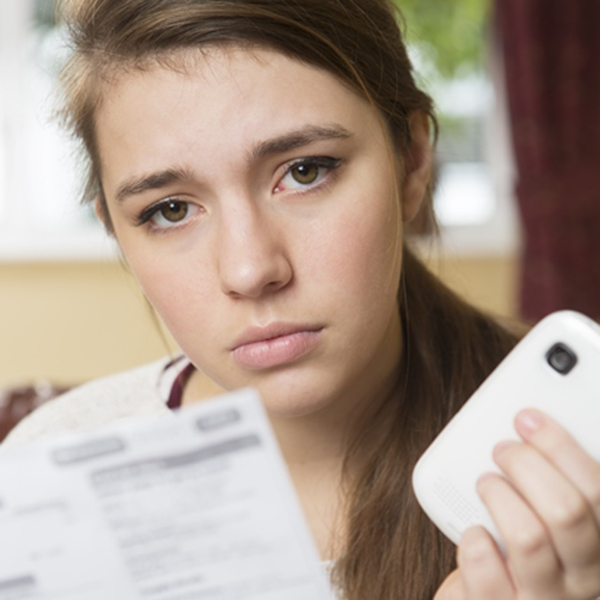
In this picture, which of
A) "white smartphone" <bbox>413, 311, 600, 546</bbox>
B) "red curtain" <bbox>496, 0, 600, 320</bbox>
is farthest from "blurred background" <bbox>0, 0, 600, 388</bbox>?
"white smartphone" <bbox>413, 311, 600, 546</bbox>

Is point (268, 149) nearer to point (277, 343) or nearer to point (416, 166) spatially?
point (277, 343)

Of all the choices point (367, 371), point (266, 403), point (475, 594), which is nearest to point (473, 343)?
point (367, 371)

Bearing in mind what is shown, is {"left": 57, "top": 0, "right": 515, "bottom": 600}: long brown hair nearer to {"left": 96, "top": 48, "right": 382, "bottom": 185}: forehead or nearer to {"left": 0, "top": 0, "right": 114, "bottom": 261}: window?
{"left": 96, "top": 48, "right": 382, "bottom": 185}: forehead

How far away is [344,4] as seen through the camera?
0.88m

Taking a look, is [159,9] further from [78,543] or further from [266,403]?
[78,543]

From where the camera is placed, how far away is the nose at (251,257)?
29.2 inches

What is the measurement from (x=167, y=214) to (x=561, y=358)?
366 mm

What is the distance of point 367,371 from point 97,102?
0.37m

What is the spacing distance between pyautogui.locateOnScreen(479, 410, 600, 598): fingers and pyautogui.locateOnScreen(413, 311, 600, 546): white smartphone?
0.02 metres

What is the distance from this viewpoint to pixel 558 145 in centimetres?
289

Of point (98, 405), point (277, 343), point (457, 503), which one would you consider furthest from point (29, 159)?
point (457, 503)

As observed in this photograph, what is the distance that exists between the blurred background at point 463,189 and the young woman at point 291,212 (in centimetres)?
201

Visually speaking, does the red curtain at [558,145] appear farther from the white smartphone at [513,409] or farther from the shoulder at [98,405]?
the white smartphone at [513,409]

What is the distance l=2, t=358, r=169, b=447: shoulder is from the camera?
1.16 meters
